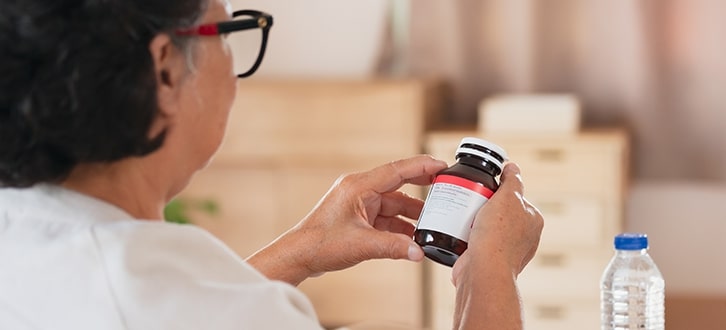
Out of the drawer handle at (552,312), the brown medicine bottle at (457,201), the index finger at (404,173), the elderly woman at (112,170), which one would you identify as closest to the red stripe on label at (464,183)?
the brown medicine bottle at (457,201)

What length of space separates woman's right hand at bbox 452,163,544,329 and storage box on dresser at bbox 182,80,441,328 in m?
1.92

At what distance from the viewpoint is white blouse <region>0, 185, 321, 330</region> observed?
3.05ft

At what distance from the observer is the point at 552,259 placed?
3186 mm

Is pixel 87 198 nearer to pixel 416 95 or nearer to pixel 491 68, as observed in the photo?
pixel 416 95

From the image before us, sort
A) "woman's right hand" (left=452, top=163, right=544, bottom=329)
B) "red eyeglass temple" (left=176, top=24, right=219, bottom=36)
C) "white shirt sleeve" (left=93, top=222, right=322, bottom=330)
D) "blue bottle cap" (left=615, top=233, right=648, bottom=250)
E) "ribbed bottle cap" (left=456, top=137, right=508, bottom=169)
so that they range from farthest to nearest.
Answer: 1. "blue bottle cap" (left=615, top=233, right=648, bottom=250)
2. "ribbed bottle cap" (left=456, top=137, right=508, bottom=169)
3. "woman's right hand" (left=452, top=163, right=544, bottom=329)
4. "red eyeglass temple" (left=176, top=24, right=219, bottom=36)
5. "white shirt sleeve" (left=93, top=222, right=322, bottom=330)

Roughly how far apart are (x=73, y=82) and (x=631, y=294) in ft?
2.93

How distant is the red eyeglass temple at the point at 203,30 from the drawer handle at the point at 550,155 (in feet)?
7.16

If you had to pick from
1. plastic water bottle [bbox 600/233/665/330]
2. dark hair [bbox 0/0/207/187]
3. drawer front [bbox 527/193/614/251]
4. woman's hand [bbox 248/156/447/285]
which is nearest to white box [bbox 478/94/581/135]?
drawer front [bbox 527/193/614/251]

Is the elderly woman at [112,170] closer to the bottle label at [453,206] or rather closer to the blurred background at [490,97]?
the bottle label at [453,206]

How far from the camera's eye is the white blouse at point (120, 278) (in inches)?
→ 36.6

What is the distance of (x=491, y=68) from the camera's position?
3592mm

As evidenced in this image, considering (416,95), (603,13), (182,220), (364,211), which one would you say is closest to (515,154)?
(416,95)

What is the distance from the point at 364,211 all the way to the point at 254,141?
1.87 metres

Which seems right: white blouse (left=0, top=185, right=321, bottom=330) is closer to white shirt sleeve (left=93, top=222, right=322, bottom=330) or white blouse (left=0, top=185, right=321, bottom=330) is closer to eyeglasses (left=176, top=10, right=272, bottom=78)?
white shirt sleeve (left=93, top=222, right=322, bottom=330)
